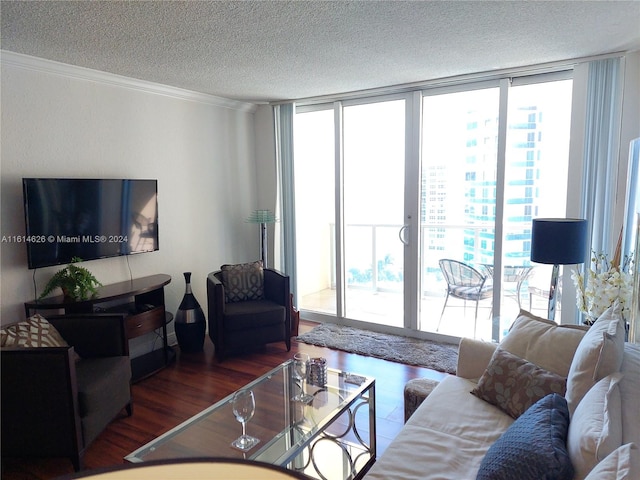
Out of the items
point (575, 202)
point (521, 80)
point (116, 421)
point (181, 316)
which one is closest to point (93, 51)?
point (181, 316)

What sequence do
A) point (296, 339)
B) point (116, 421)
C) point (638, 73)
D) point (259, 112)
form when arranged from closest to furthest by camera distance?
point (116, 421)
point (638, 73)
point (296, 339)
point (259, 112)

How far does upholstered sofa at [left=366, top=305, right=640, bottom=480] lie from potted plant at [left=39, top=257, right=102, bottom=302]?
2.46m

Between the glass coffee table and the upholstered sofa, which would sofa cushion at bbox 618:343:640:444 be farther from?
the glass coffee table

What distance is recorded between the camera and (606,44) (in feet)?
9.86

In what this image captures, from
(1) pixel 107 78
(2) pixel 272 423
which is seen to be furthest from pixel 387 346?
(1) pixel 107 78

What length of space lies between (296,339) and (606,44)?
358cm

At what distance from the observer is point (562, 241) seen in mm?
2738

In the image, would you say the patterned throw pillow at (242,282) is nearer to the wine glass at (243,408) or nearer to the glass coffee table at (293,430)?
the glass coffee table at (293,430)

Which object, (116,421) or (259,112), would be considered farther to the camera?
(259,112)

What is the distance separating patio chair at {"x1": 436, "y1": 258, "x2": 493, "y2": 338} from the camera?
13.4 ft

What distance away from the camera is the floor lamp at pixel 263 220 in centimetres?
475

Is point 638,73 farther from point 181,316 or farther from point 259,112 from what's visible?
point 181,316

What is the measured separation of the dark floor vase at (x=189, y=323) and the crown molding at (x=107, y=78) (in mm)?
1721

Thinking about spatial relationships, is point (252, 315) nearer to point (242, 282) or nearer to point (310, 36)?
point (242, 282)
